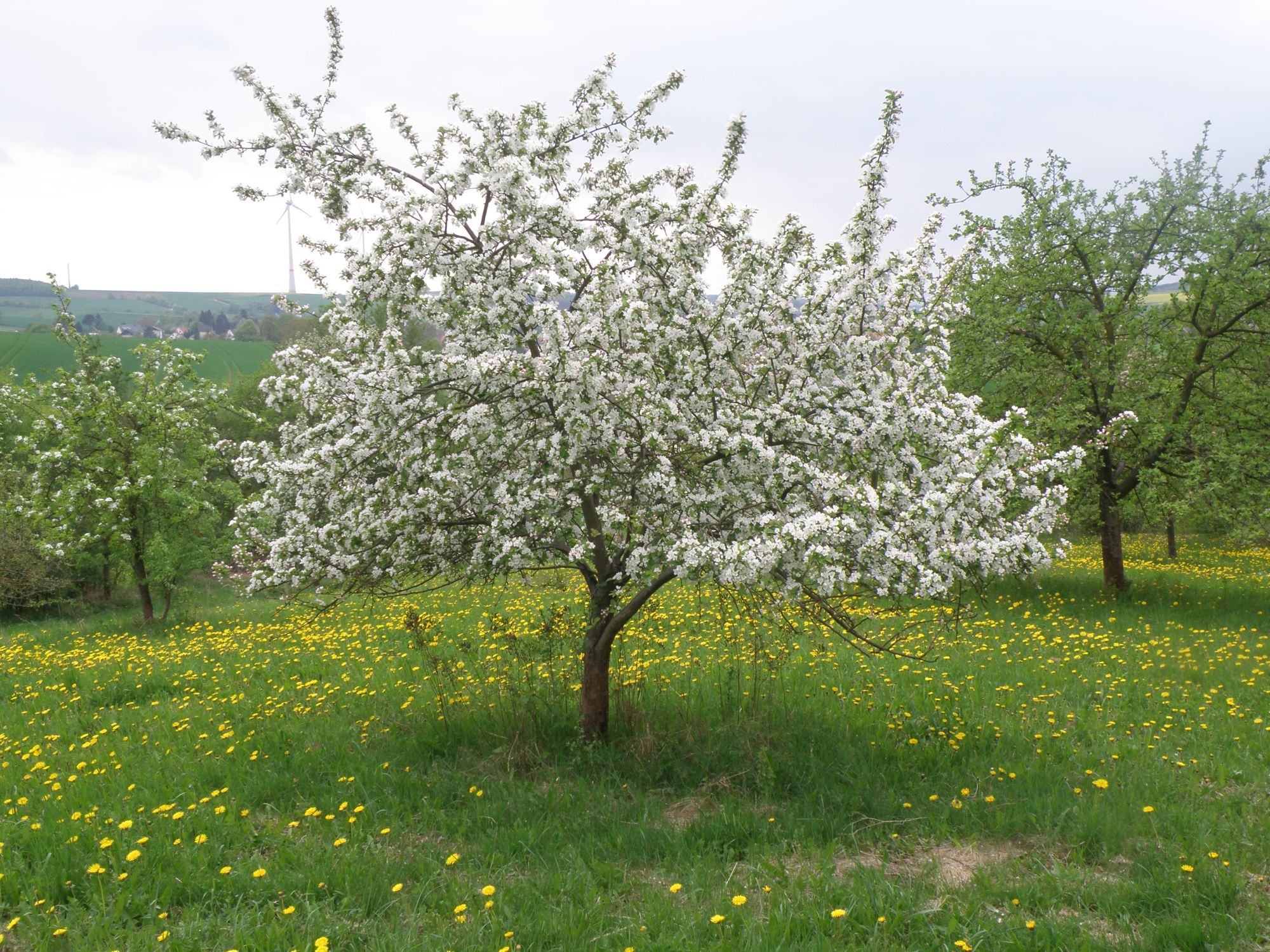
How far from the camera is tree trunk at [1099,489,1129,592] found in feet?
50.1

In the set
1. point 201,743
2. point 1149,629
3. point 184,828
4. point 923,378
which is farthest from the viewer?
point 1149,629

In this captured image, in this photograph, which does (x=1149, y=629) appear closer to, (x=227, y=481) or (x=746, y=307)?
(x=746, y=307)

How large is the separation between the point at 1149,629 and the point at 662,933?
34.6ft

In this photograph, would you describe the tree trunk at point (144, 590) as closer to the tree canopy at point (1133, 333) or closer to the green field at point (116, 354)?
the tree canopy at point (1133, 333)

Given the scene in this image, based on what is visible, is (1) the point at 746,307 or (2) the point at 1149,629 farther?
(2) the point at 1149,629

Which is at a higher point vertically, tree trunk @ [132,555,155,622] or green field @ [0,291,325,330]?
green field @ [0,291,325,330]

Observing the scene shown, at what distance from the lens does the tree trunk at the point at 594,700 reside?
7.77 m

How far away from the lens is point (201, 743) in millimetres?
8312

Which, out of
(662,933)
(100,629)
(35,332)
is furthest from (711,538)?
(35,332)

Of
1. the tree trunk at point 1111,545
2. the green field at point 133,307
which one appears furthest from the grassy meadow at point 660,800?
the green field at point 133,307

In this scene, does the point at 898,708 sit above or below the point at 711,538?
below

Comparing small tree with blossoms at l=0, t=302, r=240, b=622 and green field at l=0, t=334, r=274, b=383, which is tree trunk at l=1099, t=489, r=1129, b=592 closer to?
small tree with blossoms at l=0, t=302, r=240, b=622

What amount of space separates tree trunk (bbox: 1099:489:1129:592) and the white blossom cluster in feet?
32.6

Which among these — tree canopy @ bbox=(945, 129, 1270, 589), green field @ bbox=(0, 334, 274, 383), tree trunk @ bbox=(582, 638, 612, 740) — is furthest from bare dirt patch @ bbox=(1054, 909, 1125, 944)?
green field @ bbox=(0, 334, 274, 383)
